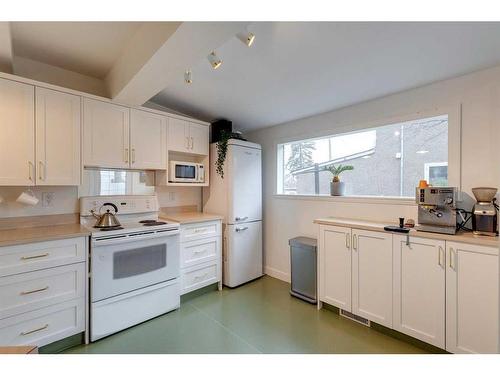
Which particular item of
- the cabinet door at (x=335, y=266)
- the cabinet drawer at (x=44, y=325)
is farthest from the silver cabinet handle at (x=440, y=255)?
the cabinet drawer at (x=44, y=325)

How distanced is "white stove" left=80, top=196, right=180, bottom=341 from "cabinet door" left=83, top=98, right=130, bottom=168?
0.45m

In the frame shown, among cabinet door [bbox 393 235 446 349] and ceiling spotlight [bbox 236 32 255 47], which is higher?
ceiling spotlight [bbox 236 32 255 47]

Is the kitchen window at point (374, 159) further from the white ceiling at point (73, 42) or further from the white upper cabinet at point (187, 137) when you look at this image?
the white ceiling at point (73, 42)

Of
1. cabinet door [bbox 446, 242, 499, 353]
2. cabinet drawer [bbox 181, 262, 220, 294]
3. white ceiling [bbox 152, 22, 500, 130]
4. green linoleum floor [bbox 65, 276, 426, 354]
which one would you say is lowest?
green linoleum floor [bbox 65, 276, 426, 354]

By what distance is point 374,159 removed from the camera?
279 cm

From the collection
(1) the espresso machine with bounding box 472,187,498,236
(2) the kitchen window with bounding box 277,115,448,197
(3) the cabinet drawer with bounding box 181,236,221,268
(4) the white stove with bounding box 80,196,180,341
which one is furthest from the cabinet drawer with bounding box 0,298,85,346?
(1) the espresso machine with bounding box 472,187,498,236

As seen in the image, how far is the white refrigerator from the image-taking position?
319 cm

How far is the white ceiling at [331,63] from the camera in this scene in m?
1.62

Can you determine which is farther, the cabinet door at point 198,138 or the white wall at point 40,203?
the cabinet door at point 198,138

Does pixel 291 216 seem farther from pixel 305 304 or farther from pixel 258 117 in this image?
pixel 258 117

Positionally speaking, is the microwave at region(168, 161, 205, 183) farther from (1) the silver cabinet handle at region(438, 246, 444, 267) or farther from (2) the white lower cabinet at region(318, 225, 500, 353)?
(1) the silver cabinet handle at region(438, 246, 444, 267)

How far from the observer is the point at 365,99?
263 cm

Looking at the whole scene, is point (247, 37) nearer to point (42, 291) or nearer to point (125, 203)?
point (125, 203)

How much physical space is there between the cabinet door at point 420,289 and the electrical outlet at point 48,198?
10.7 feet
